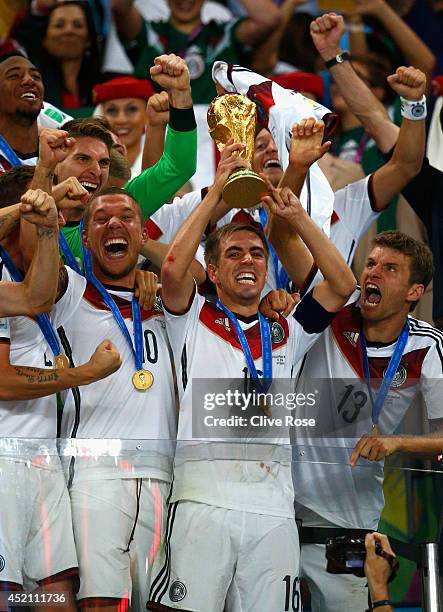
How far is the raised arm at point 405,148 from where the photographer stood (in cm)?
608

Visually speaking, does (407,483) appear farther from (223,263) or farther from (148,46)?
(148,46)

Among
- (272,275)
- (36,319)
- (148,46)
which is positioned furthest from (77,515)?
(148,46)

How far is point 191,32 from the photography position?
830 cm

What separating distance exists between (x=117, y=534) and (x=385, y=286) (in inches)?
65.7

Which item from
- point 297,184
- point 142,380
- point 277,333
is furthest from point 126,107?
point 142,380

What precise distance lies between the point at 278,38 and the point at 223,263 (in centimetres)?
347

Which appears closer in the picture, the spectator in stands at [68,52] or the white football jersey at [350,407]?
the white football jersey at [350,407]

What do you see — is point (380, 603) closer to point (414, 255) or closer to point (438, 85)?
point (414, 255)

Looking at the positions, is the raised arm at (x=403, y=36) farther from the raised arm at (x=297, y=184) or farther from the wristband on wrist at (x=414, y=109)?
the raised arm at (x=297, y=184)

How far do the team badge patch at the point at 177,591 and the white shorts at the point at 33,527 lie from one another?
0.34m

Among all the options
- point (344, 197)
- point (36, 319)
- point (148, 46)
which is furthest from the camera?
point (148, 46)

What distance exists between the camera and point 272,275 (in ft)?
19.1

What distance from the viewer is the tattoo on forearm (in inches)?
192

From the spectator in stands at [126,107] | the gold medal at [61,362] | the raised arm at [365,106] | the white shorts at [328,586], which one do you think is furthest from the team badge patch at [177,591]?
the spectator in stands at [126,107]
